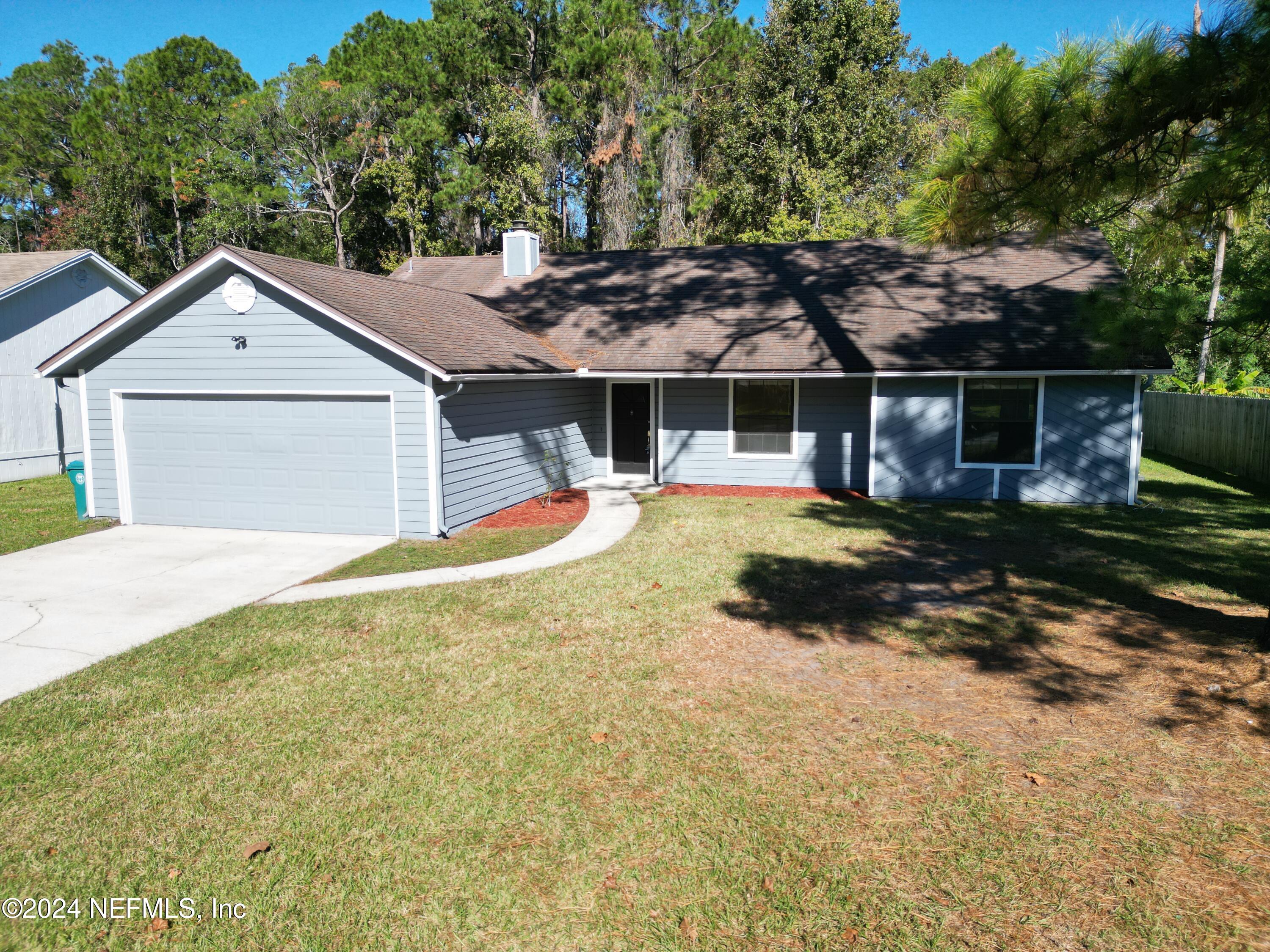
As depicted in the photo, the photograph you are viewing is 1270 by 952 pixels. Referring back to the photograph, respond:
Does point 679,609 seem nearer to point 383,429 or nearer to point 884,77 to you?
point 383,429

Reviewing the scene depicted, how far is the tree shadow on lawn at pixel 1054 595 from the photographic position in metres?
6.07

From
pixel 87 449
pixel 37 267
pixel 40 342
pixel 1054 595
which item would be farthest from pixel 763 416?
pixel 37 267

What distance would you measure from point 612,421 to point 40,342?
13.4 m

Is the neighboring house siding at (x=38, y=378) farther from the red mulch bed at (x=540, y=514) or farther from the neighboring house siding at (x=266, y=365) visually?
the red mulch bed at (x=540, y=514)

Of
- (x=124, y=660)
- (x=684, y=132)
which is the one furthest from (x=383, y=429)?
(x=684, y=132)

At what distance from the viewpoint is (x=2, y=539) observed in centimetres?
1112

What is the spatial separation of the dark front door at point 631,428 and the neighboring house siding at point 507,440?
392mm

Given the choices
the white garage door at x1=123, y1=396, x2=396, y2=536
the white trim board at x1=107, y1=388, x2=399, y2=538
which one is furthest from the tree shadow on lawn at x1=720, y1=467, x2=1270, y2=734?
the white garage door at x1=123, y1=396, x2=396, y2=536

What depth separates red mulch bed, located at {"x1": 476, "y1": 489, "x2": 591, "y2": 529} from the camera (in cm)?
1192

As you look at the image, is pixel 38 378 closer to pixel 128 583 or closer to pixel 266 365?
pixel 266 365

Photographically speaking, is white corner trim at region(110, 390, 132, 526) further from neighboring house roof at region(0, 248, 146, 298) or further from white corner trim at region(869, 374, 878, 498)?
white corner trim at region(869, 374, 878, 498)

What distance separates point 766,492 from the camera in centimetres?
1466

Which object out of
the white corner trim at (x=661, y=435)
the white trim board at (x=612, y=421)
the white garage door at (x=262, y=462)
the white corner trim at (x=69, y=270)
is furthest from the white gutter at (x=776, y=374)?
the white corner trim at (x=69, y=270)

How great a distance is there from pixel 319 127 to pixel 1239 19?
3510cm
